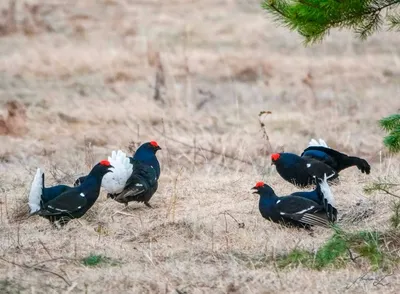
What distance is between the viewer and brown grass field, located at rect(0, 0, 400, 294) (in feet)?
21.7

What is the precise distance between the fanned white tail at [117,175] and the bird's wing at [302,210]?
151 centimetres

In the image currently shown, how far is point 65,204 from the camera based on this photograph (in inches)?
314

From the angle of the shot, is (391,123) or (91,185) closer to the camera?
(391,123)

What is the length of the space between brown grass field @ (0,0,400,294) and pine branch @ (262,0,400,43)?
4.92 ft

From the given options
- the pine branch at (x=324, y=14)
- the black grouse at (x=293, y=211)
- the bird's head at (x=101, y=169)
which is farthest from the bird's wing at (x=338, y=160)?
the pine branch at (x=324, y=14)

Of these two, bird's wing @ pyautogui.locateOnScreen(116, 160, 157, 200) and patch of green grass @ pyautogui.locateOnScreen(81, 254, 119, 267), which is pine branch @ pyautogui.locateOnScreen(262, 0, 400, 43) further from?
bird's wing @ pyautogui.locateOnScreen(116, 160, 157, 200)

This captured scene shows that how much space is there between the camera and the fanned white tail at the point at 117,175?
866 cm

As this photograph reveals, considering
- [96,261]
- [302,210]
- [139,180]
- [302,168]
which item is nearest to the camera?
[96,261]

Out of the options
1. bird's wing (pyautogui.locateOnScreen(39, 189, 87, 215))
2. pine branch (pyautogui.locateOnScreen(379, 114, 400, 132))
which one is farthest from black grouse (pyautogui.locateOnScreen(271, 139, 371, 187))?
pine branch (pyautogui.locateOnScreen(379, 114, 400, 132))

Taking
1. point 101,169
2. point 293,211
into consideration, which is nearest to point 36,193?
point 101,169

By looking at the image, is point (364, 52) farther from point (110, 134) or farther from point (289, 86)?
A: point (110, 134)

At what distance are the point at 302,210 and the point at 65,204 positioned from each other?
181 centimetres

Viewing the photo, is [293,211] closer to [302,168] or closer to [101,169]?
[302,168]

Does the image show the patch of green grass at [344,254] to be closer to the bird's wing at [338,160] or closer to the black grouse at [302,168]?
the black grouse at [302,168]
